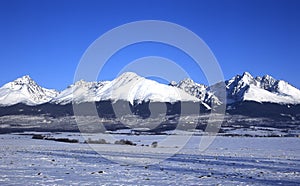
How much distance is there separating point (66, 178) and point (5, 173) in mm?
4315

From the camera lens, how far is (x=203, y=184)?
24.0 meters

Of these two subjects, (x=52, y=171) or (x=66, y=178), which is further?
(x=52, y=171)

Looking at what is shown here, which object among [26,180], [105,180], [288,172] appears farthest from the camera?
[288,172]

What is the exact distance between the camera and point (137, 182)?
2420 centimetres

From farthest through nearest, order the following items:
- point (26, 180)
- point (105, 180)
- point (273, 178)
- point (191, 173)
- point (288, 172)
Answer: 1. point (288, 172)
2. point (191, 173)
3. point (273, 178)
4. point (105, 180)
5. point (26, 180)

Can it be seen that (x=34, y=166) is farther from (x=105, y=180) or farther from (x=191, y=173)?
(x=191, y=173)

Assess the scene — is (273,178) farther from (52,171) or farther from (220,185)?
(52,171)

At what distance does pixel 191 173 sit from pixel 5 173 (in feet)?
42.0

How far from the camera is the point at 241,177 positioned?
27.9 meters

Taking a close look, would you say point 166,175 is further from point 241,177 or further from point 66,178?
point 66,178

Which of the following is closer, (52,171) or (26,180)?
(26,180)

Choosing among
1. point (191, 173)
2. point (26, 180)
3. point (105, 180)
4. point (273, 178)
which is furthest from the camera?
point (191, 173)

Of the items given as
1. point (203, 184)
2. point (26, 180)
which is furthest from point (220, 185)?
point (26, 180)

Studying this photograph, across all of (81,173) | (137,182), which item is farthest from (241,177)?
(81,173)
